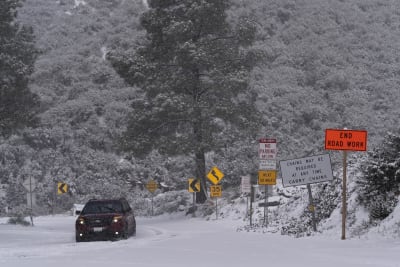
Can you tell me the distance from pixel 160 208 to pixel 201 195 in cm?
543

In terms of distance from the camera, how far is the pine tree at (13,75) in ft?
103

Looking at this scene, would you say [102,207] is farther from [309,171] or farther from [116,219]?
[309,171]

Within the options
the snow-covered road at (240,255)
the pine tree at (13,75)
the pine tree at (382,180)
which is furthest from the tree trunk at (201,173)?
the snow-covered road at (240,255)

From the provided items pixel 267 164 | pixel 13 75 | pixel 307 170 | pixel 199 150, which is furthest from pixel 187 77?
pixel 307 170

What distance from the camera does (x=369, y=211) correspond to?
17625 mm

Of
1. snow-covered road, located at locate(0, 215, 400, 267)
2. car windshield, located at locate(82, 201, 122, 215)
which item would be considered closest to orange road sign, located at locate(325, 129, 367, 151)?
snow-covered road, located at locate(0, 215, 400, 267)

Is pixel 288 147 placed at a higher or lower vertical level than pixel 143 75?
lower

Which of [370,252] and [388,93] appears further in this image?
[388,93]

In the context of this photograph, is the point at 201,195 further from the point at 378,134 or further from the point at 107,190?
the point at 378,134

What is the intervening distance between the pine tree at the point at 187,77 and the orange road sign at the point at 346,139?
1810 cm

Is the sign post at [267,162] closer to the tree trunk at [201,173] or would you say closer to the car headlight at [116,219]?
the car headlight at [116,219]

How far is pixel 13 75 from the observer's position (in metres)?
31.7

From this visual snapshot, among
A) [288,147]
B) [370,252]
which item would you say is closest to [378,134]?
[288,147]

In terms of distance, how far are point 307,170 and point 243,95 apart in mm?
42346
